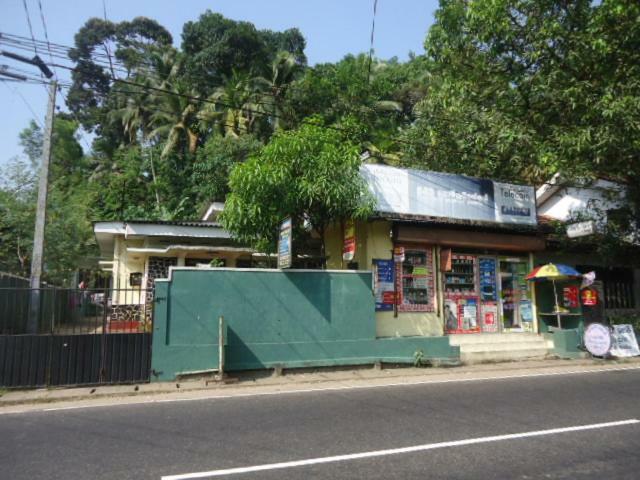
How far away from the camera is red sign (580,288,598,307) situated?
14141 millimetres

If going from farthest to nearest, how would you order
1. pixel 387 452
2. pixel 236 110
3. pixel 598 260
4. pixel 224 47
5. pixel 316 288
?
1. pixel 224 47
2. pixel 236 110
3. pixel 598 260
4. pixel 316 288
5. pixel 387 452

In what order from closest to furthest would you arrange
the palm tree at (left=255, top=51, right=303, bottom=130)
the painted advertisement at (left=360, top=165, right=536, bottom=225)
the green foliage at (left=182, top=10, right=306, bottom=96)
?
the painted advertisement at (left=360, top=165, right=536, bottom=225), the palm tree at (left=255, top=51, right=303, bottom=130), the green foliage at (left=182, top=10, right=306, bottom=96)

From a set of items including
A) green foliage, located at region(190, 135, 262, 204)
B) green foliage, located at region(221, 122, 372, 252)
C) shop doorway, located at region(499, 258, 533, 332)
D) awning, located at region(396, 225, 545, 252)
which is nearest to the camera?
green foliage, located at region(221, 122, 372, 252)

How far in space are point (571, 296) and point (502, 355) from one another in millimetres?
3391

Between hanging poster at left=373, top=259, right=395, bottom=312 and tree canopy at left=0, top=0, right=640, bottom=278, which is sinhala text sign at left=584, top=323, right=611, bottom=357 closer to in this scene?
tree canopy at left=0, top=0, right=640, bottom=278

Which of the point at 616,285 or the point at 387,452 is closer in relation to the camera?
the point at 387,452

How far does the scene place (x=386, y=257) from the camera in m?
13.0

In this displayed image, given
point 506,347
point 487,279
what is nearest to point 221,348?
point 506,347

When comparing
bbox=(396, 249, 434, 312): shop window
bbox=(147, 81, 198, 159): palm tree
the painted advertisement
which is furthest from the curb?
bbox=(147, 81, 198, 159): palm tree

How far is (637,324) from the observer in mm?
14633

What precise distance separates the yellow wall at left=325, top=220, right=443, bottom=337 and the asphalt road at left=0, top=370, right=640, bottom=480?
396cm

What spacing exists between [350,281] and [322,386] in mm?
2940

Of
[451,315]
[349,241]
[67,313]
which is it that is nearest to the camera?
[67,313]

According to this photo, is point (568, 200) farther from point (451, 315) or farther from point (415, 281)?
point (415, 281)
